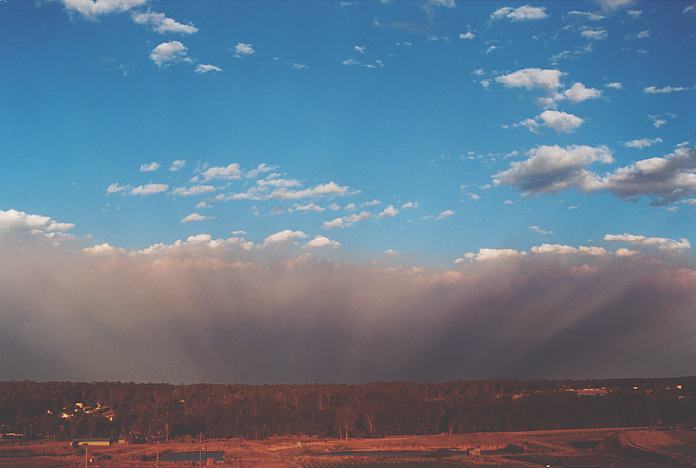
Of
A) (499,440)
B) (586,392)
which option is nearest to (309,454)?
(499,440)

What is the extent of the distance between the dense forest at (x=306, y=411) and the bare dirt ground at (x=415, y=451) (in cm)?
668

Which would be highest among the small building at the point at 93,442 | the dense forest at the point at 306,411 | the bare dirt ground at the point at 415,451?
the dense forest at the point at 306,411

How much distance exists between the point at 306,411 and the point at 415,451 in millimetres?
31478

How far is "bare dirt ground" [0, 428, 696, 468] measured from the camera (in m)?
65.3

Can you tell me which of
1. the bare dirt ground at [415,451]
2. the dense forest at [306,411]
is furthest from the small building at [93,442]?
the dense forest at [306,411]

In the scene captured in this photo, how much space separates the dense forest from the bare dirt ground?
21.9ft

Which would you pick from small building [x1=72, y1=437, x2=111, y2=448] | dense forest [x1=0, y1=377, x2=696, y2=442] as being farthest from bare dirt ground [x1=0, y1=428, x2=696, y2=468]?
dense forest [x1=0, y1=377, x2=696, y2=442]

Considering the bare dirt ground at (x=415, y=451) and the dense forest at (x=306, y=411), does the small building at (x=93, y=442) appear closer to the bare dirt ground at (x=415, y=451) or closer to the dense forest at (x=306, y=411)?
the bare dirt ground at (x=415, y=451)

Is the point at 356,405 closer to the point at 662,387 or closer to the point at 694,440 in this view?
the point at 694,440

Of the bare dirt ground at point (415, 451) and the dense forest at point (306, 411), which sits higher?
the dense forest at point (306, 411)

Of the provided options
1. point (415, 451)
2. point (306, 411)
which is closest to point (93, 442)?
point (306, 411)

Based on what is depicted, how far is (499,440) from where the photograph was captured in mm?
82938

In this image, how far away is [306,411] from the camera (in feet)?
340

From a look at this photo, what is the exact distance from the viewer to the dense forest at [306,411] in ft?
307
